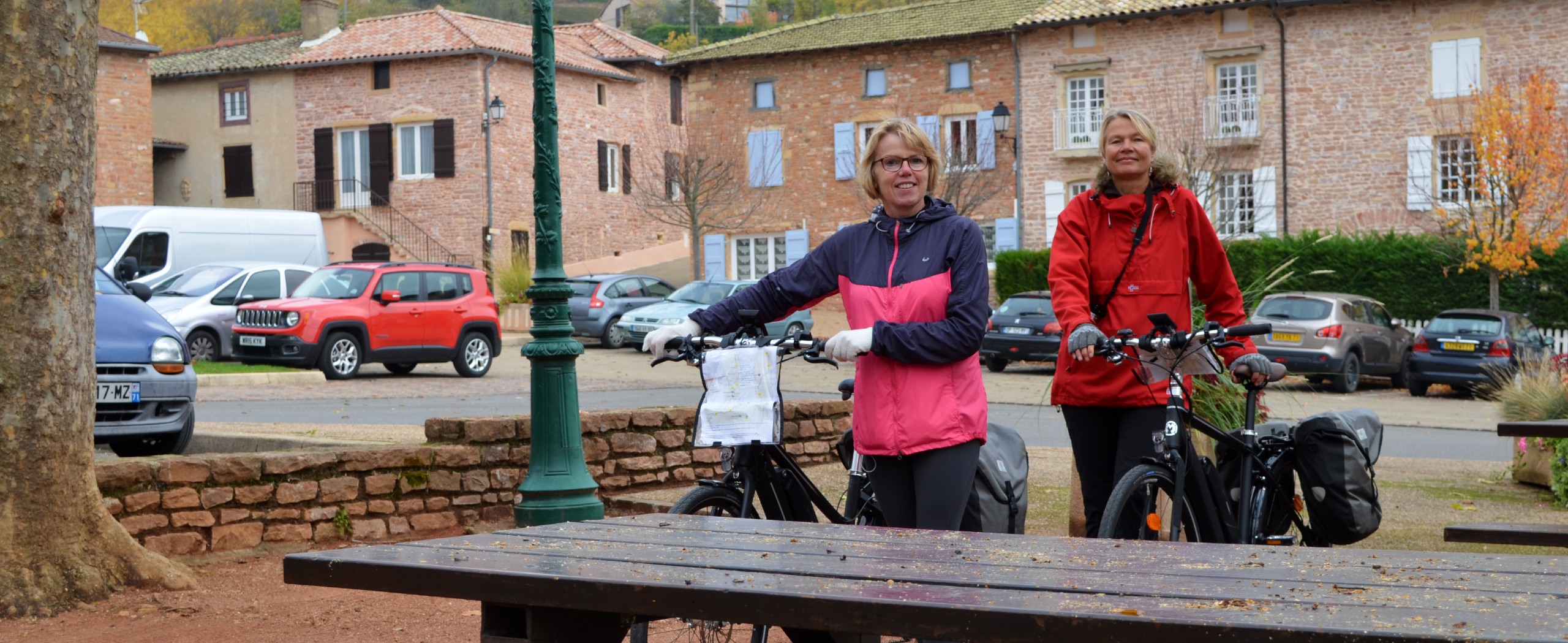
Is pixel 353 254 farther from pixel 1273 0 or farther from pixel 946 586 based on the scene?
pixel 946 586

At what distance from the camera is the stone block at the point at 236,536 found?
7.12 meters

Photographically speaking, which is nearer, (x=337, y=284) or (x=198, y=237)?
(x=337, y=284)

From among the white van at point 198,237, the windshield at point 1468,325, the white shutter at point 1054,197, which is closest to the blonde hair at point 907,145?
the windshield at point 1468,325

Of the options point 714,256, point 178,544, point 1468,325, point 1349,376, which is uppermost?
point 714,256

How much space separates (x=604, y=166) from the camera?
45.7m

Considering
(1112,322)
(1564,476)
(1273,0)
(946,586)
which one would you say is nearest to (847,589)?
(946,586)

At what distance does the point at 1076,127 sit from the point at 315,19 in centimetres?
2328

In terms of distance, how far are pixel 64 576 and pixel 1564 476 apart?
347 inches

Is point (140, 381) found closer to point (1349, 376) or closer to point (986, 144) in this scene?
point (1349, 376)

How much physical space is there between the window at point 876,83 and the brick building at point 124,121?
18.5 metres

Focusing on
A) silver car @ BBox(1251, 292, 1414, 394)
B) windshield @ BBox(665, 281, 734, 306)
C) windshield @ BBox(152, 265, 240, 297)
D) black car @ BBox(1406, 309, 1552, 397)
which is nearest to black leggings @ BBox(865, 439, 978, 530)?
silver car @ BBox(1251, 292, 1414, 394)

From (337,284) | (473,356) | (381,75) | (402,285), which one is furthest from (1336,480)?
(381,75)

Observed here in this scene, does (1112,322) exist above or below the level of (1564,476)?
above

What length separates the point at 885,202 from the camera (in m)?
4.49
